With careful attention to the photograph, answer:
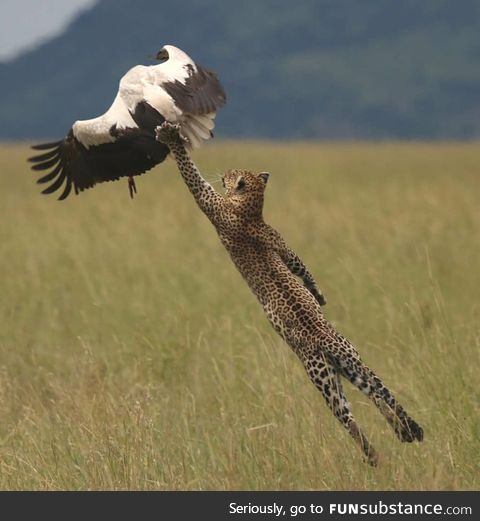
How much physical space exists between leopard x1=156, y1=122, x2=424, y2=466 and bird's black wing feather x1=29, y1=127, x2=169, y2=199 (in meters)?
0.88

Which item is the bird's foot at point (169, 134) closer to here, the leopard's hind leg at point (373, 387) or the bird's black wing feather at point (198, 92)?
the leopard's hind leg at point (373, 387)

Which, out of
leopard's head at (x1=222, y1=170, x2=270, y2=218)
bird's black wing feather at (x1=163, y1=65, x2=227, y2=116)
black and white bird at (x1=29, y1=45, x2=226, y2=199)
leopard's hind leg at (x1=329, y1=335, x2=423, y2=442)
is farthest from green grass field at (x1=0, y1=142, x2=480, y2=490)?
bird's black wing feather at (x1=163, y1=65, x2=227, y2=116)

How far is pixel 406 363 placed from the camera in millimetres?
6707

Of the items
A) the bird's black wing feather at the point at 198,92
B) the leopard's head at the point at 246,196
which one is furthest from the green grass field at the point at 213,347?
the bird's black wing feather at the point at 198,92

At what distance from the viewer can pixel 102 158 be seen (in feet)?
16.9

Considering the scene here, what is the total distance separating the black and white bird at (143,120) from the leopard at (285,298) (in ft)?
2.85

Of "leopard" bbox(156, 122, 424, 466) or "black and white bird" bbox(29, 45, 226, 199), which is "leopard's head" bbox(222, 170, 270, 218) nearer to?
"leopard" bbox(156, 122, 424, 466)

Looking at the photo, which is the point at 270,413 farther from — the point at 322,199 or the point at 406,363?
the point at 322,199

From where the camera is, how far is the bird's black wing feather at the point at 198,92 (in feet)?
15.9

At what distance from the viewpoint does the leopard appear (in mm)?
3521

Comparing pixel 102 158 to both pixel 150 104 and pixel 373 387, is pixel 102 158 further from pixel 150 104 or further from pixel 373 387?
pixel 373 387

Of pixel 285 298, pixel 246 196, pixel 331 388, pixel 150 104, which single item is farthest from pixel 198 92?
pixel 331 388
